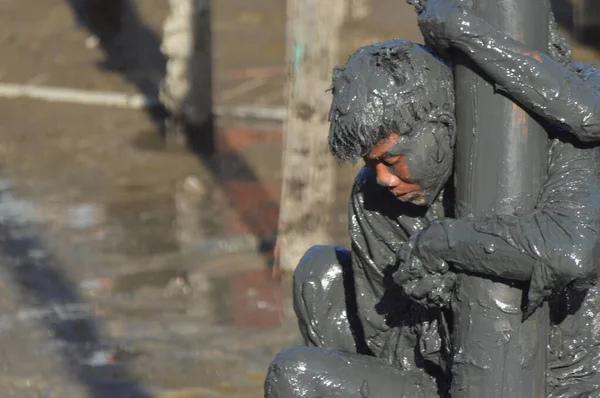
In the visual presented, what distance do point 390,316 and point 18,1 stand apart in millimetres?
13404

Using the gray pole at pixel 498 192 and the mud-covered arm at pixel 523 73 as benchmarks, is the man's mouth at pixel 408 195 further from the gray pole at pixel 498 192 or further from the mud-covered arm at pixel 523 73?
the mud-covered arm at pixel 523 73

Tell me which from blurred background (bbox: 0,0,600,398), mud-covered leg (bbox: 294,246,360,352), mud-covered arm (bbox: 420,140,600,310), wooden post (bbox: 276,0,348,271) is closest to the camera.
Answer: mud-covered arm (bbox: 420,140,600,310)

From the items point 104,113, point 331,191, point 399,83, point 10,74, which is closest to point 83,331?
point 331,191

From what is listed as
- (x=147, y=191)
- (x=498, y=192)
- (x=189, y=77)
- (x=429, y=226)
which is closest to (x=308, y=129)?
(x=147, y=191)

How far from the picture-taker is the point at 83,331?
7.01m

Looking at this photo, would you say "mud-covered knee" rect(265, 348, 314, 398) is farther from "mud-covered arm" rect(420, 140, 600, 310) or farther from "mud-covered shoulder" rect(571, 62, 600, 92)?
"mud-covered shoulder" rect(571, 62, 600, 92)

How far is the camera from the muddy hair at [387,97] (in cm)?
292

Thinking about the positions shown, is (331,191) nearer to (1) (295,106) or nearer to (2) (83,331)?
(1) (295,106)

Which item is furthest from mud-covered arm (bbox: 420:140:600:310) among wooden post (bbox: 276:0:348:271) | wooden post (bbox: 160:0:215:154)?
wooden post (bbox: 160:0:215:154)

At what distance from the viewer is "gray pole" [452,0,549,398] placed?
274 cm

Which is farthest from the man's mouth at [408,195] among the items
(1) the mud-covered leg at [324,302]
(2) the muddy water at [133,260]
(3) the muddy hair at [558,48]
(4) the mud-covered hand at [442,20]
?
(2) the muddy water at [133,260]

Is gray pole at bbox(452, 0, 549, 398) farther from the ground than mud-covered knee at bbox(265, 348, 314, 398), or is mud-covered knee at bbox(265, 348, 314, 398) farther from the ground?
gray pole at bbox(452, 0, 549, 398)

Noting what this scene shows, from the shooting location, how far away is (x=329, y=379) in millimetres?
3172

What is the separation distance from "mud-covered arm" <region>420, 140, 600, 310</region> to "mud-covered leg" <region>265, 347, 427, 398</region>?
0.52m
